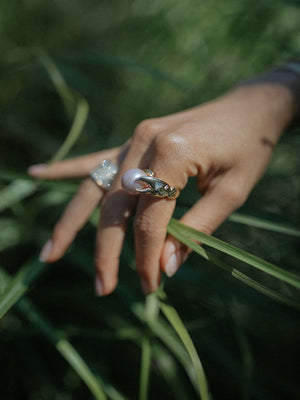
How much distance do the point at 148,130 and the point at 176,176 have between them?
15 centimetres

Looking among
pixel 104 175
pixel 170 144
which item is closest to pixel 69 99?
pixel 104 175

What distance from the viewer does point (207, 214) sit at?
0.74 metres

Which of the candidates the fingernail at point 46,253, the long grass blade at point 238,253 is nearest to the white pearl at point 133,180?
the long grass blade at point 238,253

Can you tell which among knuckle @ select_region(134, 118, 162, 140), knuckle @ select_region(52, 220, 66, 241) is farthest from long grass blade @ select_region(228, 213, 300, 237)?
knuckle @ select_region(52, 220, 66, 241)

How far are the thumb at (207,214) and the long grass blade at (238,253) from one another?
0.06 metres

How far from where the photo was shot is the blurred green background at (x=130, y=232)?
3.26ft

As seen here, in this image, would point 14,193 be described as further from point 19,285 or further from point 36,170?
point 19,285

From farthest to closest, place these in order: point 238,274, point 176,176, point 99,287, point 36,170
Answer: point 36,170 < point 99,287 < point 176,176 < point 238,274

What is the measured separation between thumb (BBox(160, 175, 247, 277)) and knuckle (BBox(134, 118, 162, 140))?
19 cm

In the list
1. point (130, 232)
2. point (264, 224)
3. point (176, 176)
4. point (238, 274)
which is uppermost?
point (176, 176)

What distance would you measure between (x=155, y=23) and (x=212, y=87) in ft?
1.43

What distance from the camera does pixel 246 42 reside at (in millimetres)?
1373

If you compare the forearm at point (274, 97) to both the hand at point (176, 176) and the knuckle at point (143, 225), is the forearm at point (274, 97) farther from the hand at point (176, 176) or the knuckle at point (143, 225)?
the knuckle at point (143, 225)

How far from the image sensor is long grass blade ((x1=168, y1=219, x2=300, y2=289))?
0.56 metres
